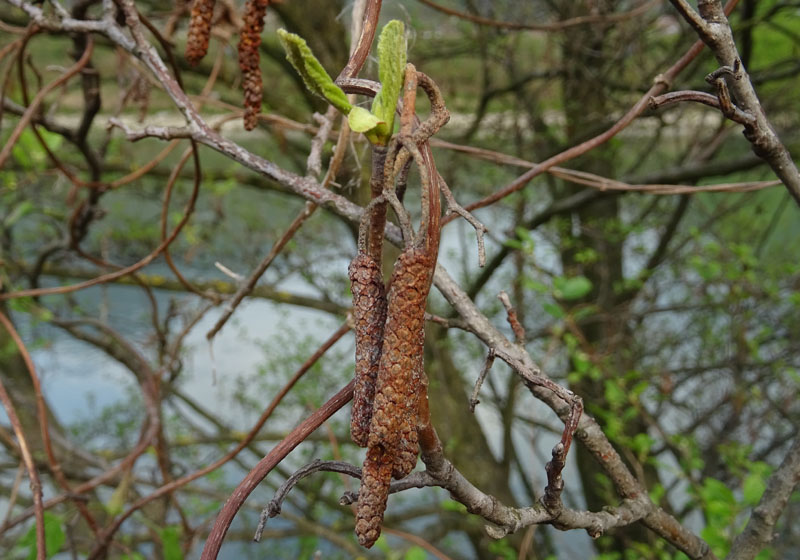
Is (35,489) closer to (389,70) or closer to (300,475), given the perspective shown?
(300,475)

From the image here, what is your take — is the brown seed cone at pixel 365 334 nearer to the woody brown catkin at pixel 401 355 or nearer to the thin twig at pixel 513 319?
the woody brown catkin at pixel 401 355

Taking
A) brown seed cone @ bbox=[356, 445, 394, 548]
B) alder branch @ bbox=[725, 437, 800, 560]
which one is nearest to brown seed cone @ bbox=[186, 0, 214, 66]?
brown seed cone @ bbox=[356, 445, 394, 548]

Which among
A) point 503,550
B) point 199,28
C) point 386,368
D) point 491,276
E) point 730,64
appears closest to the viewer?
point 386,368

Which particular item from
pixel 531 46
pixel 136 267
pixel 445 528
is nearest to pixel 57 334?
pixel 445 528

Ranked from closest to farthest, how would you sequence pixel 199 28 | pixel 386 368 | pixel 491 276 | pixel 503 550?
pixel 386 368 → pixel 199 28 → pixel 503 550 → pixel 491 276

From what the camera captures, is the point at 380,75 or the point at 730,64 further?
the point at 730,64

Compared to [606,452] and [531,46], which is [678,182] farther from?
[606,452]

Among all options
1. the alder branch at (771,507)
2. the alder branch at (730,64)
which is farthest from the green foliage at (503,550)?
the alder branch at (730,64)

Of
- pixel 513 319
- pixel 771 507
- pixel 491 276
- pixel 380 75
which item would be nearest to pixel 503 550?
pixel 491 276
